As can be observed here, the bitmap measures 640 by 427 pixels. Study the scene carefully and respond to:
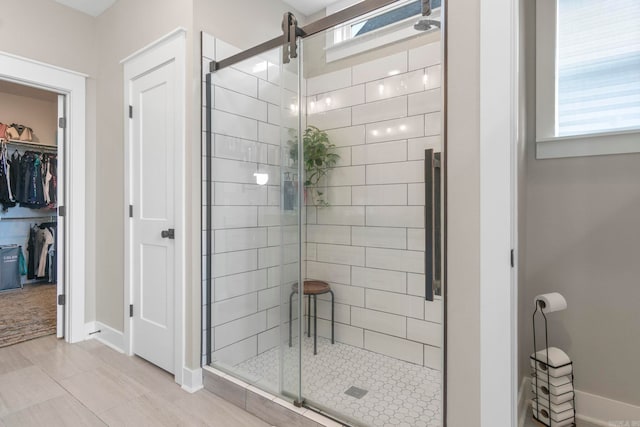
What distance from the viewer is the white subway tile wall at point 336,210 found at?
6.85 ft

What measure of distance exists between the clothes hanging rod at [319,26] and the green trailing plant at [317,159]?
537mm

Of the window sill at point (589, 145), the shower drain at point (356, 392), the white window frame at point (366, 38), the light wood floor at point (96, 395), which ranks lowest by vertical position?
the light wood floor at point (96, 395)

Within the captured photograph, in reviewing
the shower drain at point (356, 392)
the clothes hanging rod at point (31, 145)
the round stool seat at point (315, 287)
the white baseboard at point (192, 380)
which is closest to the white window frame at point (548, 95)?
the round stool seat at point (315, 287)

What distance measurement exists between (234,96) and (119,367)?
205cm

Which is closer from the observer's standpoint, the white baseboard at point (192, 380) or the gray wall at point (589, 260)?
the gray wall at point (589, 260)

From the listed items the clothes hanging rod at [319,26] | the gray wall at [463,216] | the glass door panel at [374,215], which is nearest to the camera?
the gray wall at [463,216]

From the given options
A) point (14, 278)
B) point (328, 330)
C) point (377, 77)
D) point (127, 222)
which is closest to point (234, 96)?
point (377, 77)

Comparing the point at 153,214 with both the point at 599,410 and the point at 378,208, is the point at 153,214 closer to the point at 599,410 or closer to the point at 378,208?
the point at 378,208

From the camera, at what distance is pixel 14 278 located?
4551 millimetres

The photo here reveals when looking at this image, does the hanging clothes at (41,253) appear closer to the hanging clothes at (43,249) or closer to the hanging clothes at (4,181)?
the hanging clothes at (43,249)

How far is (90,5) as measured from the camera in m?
2.78

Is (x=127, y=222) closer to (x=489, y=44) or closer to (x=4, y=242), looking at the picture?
(x=489, y=44)

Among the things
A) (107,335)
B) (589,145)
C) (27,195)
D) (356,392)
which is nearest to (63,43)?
(107,335)

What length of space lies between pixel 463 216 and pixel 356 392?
1.25m
